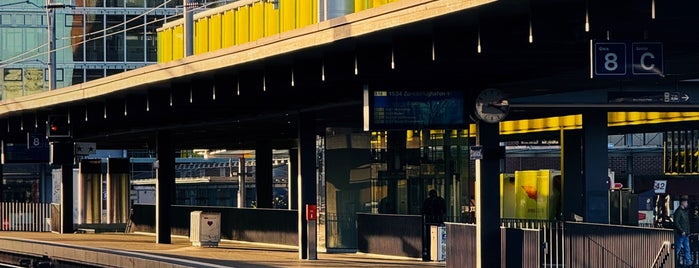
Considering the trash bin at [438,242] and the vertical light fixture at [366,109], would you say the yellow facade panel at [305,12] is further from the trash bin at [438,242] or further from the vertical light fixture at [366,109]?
the vertical light fixture at [366,109]

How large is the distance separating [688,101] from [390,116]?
7.47m

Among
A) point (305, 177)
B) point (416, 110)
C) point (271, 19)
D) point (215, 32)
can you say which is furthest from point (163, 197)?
point (416, 110)

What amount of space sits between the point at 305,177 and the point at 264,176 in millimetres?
24731

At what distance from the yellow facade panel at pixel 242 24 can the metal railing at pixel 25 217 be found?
16383mm

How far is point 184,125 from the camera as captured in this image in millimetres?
48750

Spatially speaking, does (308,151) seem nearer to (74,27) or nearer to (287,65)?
(287,65)

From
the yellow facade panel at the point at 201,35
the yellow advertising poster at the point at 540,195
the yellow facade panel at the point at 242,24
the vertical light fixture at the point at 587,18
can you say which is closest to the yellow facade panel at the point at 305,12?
the yellow facade panel at the point at 242,24

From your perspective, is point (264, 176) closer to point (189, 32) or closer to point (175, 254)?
point (189, 32)

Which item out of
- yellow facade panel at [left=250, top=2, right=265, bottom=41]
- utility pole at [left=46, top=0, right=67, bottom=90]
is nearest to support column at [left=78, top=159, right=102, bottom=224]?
utility pole at [left=46, top=0, right=67, bottom=90]

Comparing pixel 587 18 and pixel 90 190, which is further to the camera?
pixel 90 190

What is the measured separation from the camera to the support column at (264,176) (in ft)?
203

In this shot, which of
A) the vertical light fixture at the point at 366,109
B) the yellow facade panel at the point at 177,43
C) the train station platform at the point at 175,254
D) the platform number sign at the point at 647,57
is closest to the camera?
the platform number sign at the point at 647,57

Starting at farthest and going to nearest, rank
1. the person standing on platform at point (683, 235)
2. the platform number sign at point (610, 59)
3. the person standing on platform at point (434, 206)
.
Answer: the person standing on platform at point (683, 235)
the person standing on platform at point (434, 206)
the platform number sign at point (610, 59)

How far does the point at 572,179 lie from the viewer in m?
43.2
